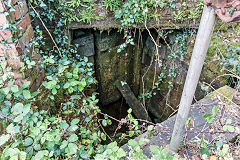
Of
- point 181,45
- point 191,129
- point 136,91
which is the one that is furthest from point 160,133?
point 136,91

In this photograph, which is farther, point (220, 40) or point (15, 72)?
point (220, 40)

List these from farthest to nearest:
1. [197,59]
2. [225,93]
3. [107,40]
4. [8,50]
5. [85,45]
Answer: [107,40] < [85,45] < [225,93] < [8,50] < [197,59]

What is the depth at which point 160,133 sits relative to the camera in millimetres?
1689

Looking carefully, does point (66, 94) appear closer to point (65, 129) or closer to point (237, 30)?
point (65, 129)

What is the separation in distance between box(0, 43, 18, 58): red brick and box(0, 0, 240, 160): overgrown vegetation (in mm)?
88

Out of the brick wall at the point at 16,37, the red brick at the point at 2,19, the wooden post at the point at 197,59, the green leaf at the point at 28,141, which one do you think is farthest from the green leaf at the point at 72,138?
the red brick at the point at 2,19

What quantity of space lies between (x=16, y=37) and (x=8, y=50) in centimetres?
13

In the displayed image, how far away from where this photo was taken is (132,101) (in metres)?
3.80

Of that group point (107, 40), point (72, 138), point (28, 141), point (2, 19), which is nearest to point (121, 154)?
point (72, 138)

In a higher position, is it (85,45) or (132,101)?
(85,45)

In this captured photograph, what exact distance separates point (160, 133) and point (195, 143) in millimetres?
341

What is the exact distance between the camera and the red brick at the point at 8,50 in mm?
1299

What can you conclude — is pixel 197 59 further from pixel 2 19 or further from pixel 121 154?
pixel 2 19

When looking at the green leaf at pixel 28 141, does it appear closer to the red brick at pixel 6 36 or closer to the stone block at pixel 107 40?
the red brick at pixel 6 36
